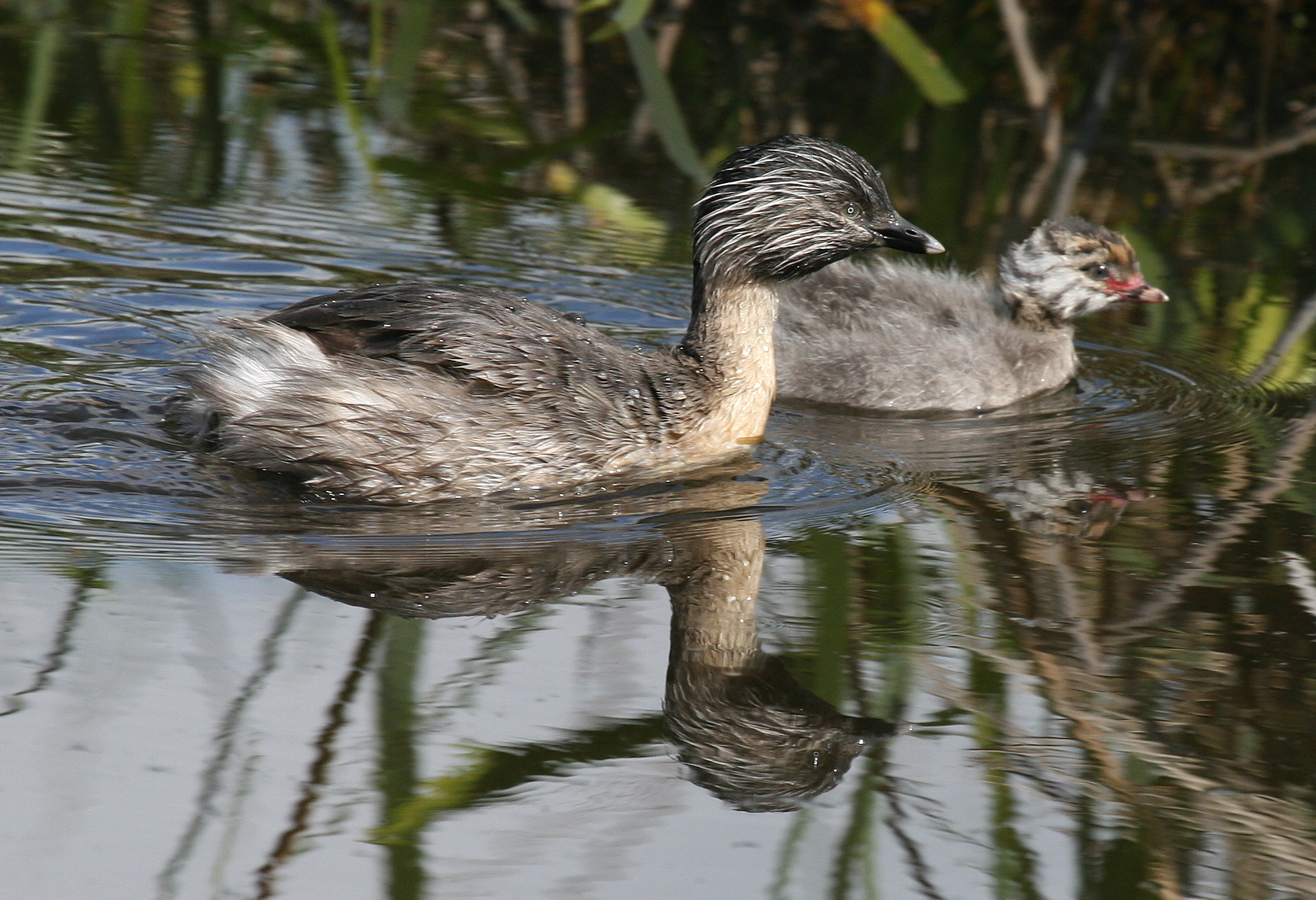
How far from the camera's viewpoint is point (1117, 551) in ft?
16.6

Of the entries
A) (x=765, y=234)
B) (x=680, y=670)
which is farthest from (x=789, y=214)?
(x=680, y=670)

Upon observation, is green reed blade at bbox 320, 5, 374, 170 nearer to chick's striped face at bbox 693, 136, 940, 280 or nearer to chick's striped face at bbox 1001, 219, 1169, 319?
chick's striped face at bbox 693, 136, 940, 280

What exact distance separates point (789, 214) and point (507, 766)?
10.3 ft

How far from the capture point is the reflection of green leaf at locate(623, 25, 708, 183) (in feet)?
24.9

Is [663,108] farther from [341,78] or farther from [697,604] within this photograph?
[697,604]

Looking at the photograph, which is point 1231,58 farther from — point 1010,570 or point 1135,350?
point 1010,570

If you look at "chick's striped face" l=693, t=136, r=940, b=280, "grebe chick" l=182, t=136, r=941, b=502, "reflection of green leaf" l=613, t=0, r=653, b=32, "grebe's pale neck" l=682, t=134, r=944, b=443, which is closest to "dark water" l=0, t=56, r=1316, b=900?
"grebe chick" l=182, t=136, r=941, b=502

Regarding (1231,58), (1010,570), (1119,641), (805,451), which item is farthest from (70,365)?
(1231,58)

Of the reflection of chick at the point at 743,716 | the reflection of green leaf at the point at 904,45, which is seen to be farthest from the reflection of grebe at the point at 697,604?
the reflection of green leaf at the point at 904,45

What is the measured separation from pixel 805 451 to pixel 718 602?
5.69 ft

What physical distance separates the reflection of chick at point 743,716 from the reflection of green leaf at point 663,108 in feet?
11.0

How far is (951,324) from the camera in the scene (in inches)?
290

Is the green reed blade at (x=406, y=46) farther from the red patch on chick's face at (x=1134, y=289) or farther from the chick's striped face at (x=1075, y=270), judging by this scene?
the red patch on chick's face at (x=1134, y=289)

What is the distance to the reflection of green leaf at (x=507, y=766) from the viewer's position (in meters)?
3.38
